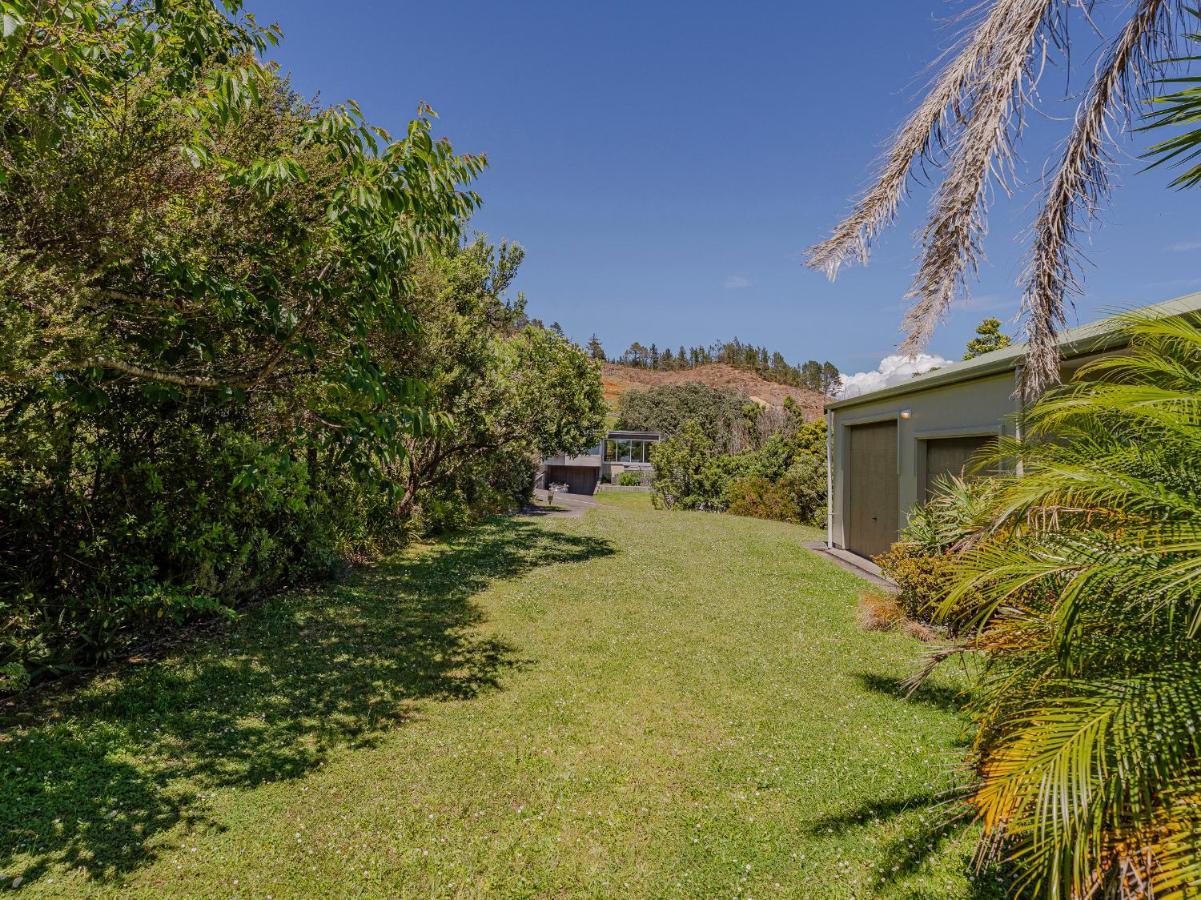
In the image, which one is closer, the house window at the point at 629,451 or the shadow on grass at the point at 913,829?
the shadow on grass at the point at 913,829

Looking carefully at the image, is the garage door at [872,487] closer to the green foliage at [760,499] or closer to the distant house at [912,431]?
the distant house at [912,431]

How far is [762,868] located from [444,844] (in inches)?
76.5

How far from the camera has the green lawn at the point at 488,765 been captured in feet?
10.2

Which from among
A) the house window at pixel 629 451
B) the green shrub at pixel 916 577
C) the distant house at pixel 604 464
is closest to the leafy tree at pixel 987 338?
the distant house at pixel 604 464

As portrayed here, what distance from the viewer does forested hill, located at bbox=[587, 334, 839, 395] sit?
99.1m

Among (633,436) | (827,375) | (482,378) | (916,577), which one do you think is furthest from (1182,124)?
(827,375)

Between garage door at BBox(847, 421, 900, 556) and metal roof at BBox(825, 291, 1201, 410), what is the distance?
81 centimetres

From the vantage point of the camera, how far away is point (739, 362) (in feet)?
338

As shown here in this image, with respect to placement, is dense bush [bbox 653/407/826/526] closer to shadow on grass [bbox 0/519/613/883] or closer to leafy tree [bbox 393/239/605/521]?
leafy tree [bbox 393/239/605/521]

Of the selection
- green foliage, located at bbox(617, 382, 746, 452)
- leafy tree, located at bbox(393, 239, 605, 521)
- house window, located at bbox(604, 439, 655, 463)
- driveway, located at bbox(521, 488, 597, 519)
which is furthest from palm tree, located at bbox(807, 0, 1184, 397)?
green foliage, located at bbox(617, 382, 746, 452)

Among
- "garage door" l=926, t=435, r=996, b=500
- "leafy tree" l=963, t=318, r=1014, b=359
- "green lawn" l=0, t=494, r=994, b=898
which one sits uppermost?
"leafy tree" l=963, t=318, r=1014, b=359

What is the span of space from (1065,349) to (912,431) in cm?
425

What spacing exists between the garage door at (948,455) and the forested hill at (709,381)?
7384cm

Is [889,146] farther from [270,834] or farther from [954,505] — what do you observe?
[270,834]
